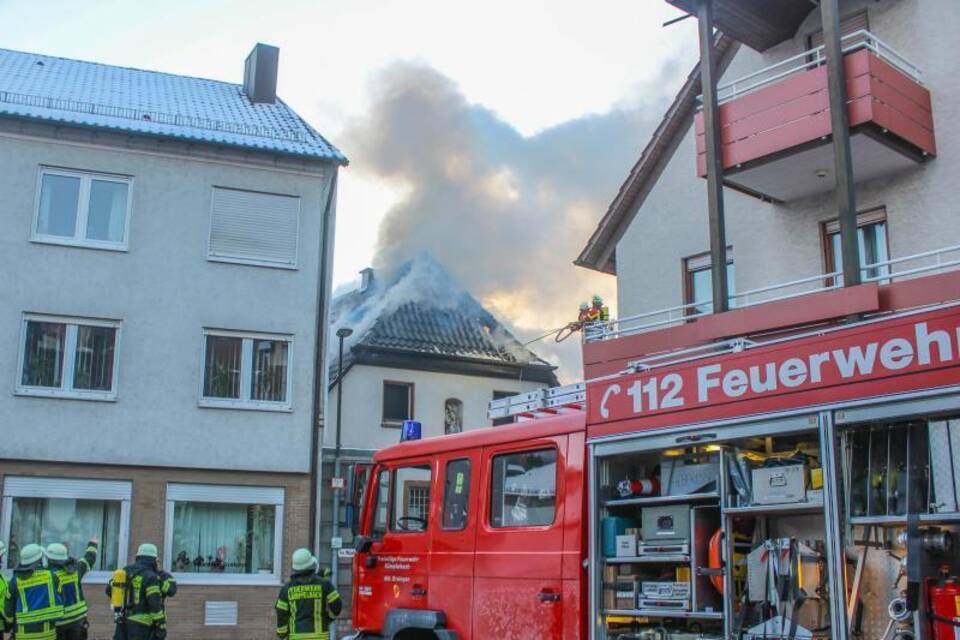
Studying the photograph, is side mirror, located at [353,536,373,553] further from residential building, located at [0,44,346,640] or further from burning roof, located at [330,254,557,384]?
burning roof, located at [330,254,557,384]

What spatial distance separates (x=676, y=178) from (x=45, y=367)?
10.4m

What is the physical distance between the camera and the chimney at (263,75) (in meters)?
21.7

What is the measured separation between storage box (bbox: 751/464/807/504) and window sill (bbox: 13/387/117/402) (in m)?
13.2

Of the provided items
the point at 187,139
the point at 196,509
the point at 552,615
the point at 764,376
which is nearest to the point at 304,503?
the point at 196,509

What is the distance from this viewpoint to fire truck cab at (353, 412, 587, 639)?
7328 mm

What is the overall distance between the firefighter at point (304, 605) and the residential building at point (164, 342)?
29.6ft

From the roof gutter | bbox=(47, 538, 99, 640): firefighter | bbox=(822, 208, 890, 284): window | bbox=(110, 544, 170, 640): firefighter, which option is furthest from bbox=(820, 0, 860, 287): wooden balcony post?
the roof gutter

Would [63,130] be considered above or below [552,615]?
above

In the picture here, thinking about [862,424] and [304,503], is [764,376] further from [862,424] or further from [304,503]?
[304,503]

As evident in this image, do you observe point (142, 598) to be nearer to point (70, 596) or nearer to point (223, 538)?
point (70, 596)

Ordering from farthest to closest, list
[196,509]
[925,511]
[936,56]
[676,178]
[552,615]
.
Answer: [196,509] → [676,178] → [936,56] → [552,615] → [925,511]

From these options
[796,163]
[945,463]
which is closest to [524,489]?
[945,463]

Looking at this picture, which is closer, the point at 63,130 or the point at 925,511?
the point at 925,511

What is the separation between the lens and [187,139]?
1808 cm
